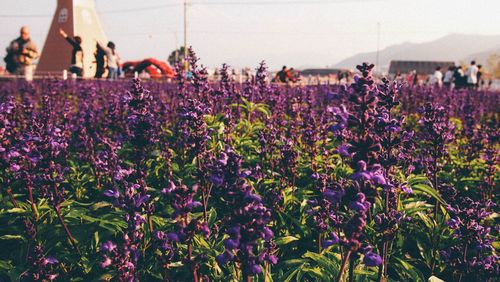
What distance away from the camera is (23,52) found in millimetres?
22547

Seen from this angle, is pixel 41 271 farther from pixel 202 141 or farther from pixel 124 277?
pixel 202 141

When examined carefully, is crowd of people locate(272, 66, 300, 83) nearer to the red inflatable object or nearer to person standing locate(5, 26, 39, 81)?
person standing locate(5, 26, 39, 81)

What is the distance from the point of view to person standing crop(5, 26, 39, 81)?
22434 millimetres

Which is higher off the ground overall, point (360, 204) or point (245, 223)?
point (360, 204)

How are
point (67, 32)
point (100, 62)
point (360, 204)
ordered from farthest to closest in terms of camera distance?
point (67, 32) < point (100, 62) < point (360, 204)

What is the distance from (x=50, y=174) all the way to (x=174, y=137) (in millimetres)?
3772

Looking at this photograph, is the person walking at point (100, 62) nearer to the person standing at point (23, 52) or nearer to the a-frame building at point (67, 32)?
the person standing at point (23, 52)

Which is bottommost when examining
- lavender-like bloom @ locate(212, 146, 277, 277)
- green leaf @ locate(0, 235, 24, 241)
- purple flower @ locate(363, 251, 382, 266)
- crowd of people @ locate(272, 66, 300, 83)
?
green leaf @ locate(0, 235, 24, 241)

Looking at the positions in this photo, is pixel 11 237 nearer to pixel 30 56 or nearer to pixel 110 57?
pixel 110 57

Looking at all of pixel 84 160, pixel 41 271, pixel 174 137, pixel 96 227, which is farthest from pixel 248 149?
pixel 41 271

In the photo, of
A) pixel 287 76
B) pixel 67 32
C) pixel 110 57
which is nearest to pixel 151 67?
pixel 67 32

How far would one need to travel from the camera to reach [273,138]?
6.12 meters

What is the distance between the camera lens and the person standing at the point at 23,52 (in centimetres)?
2243

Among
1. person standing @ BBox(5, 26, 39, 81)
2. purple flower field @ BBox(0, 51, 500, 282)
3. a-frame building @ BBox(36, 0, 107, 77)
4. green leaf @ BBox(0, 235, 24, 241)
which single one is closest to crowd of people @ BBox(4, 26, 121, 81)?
person standing @ BBox(5, 26, 39, 81)
